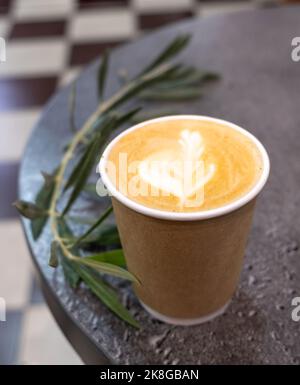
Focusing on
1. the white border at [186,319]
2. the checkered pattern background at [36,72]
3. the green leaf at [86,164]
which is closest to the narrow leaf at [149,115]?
the green leaf at [86,164]

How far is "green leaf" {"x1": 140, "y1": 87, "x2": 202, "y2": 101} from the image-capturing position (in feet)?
3.12

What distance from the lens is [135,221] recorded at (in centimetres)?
49

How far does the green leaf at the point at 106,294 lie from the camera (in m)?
0.56

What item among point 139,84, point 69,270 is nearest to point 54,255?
point 69,270

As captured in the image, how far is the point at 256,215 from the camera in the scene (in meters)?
0.71

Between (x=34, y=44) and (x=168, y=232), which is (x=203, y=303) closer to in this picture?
(x=168, y=232)

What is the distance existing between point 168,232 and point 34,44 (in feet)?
7.75

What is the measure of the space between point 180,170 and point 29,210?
0.25 metres

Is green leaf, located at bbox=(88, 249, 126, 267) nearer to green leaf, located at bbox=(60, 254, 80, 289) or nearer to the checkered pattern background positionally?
green leaf, located at bbox=(60, 254, 80, 289)

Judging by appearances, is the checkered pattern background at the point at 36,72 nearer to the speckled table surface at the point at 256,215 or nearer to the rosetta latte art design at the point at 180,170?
the speckled table surface at the point at 256,215

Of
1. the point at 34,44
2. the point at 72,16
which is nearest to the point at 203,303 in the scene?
the point at 34,44

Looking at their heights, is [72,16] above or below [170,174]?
below

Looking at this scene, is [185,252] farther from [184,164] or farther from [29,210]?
[29,210]

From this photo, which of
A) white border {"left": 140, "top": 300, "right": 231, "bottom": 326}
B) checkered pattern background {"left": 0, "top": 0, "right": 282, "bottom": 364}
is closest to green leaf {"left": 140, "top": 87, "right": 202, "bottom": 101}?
white border {"left": 140, "top": 300, "right": 231, "bottom": 326}
